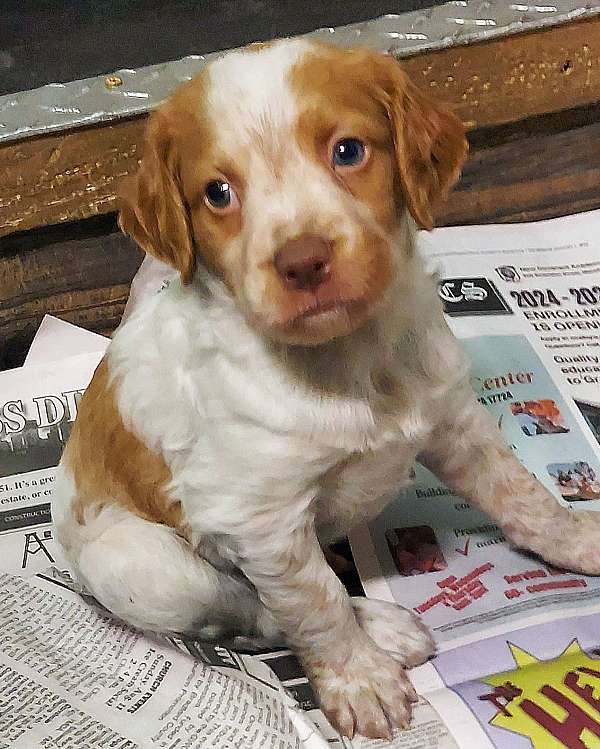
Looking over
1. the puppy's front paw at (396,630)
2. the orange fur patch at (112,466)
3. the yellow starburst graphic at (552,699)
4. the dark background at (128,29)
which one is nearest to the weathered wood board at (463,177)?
the dark background at (128,29)

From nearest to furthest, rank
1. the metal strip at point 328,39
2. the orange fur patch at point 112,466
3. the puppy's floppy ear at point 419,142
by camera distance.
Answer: the puppy's floppy ear at point 419,142 < the orange fur patch at point 112,466 < the metal strip at point 328,39

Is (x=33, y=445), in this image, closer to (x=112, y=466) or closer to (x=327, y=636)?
(x=112, y=466)

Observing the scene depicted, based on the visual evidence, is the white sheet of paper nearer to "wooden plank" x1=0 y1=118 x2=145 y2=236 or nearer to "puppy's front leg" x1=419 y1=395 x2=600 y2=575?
"wooden plank" x1=0 y1=118 x2=145 y2=236

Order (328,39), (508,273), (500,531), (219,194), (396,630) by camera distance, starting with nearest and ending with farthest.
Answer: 1. (219,194)
2. (396,630)
3. (500,531)
4. (508,273)
5. (328,39)

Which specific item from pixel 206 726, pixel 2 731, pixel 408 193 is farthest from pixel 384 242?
pixel 2 731

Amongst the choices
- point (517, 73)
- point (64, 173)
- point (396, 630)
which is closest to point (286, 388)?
point (396, 630)

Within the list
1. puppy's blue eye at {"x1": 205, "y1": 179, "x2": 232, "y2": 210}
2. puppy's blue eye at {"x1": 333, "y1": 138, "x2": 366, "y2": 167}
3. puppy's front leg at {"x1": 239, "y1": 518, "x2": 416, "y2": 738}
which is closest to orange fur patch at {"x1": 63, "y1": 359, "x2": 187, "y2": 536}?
puppy's front leg at {"x1": 239, "y1": 518, "x2": 416, "y2": 738}

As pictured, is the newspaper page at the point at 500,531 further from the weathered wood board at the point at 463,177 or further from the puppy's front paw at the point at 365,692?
the weathered wood board at the point at 463,177
